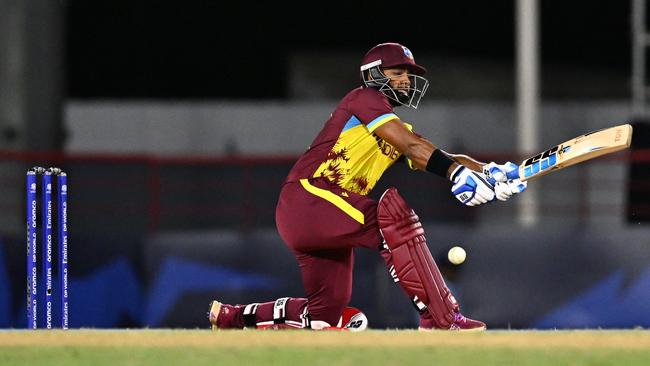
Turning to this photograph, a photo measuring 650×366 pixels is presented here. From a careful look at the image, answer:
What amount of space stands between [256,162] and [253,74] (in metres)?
7.75

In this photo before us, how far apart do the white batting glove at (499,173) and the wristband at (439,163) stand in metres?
0.20

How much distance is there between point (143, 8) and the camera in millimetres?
20250

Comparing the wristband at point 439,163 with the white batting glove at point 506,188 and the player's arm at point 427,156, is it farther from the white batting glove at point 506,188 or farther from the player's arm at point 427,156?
the white batting glove at point 506,188

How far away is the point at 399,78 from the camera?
7.87 metres

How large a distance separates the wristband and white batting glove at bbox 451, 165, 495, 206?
0.23 ft

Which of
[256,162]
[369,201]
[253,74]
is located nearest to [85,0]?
[253,74]

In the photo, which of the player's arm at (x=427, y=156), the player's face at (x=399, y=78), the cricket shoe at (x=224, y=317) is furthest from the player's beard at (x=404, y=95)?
the cricket shoe at (x=224, y=317)

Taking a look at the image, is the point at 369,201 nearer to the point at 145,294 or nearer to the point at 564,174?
the point at 145,294

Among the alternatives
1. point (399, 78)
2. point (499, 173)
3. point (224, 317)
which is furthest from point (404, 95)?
point (224, 317)

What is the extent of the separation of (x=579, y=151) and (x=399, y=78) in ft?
3.54

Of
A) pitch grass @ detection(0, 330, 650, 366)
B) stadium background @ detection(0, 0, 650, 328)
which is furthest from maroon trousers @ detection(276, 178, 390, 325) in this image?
stadium background @ detection(0, 0, 650, 328)

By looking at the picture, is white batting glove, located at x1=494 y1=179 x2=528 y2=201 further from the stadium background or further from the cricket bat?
the stadium background

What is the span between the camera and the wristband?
7.38 metres

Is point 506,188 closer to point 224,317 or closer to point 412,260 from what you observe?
point 412,260
